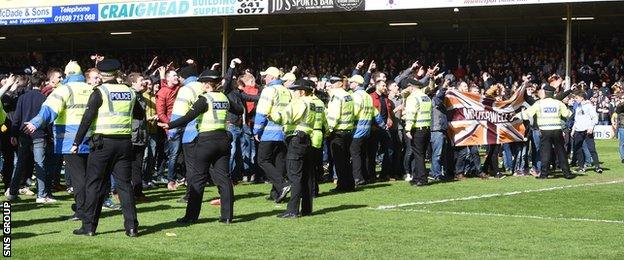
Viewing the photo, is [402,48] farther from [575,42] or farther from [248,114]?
[248,114]

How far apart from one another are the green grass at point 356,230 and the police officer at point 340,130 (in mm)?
671

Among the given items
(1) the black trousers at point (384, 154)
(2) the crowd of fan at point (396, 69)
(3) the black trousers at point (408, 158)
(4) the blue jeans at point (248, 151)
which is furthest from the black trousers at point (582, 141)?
(4) the blue jeans at point (248, 151)

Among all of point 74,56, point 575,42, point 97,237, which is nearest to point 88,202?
point 97,237

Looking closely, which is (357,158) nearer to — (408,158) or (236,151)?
(408,158)

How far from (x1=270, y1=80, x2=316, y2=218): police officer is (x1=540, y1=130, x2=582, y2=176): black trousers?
784cm

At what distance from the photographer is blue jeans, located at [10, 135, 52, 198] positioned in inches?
663

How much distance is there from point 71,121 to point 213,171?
190 centimetres

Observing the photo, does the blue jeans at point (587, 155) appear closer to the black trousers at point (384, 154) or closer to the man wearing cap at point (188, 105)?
the black trousers at point (384, 154)

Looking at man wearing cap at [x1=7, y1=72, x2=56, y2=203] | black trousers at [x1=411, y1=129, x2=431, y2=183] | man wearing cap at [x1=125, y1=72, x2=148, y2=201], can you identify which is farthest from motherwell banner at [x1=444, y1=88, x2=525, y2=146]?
man wearing cap at [x1=7, y1=72, x2=56, y2=203]

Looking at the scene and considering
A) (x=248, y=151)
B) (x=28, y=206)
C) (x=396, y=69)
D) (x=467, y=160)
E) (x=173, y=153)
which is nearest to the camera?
(x=28, y=206)

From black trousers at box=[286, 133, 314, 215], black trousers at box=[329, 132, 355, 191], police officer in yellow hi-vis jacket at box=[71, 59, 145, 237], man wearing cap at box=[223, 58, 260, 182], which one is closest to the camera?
police officer in yellow hi-vis jacket at box=[71, 59, 145, 237]

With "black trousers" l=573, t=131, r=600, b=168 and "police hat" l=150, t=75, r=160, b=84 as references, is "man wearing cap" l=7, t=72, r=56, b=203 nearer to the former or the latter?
"police hat" l=150, t=75, r=160, b=84

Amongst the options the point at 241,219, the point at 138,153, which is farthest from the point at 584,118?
the point at 241,219

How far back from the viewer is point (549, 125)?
22.0 m
